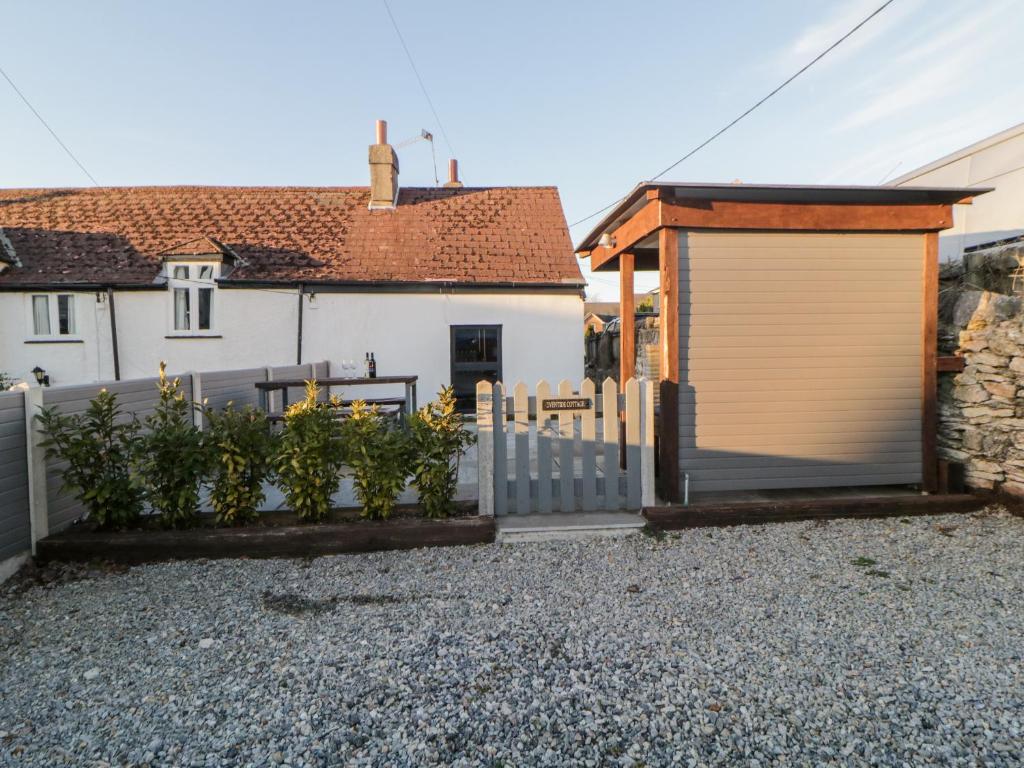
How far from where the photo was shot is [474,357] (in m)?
11.0

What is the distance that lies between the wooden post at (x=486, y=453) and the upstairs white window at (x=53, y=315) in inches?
429

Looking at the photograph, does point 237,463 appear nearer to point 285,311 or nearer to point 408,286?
point 408,286

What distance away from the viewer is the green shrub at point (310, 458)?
407 cm

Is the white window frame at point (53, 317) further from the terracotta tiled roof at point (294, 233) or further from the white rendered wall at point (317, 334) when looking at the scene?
the terracotta tiled roof at point (294, 233)

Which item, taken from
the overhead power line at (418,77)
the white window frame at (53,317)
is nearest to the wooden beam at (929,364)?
the overhead power line at (418,77)

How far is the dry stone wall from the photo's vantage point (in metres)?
4.50

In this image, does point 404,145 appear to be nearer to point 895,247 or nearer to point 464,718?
point 895,247

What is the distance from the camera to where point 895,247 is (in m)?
4.87

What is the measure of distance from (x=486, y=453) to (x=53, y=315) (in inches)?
446

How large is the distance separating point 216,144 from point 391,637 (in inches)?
543

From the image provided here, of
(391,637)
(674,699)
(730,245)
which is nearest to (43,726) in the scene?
(391,637)

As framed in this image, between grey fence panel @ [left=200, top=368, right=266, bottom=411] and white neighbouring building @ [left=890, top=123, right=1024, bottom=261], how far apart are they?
29.6ft

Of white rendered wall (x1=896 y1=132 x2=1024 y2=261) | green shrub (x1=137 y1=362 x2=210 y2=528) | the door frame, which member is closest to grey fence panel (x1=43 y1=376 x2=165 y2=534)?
green shrub (x1=137 y1=362 x2=210 y2=528)

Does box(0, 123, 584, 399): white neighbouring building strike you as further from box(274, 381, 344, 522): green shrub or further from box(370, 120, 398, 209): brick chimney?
box(274, 381, 344, 522): green shrub
